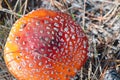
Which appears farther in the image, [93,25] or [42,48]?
[93,25]

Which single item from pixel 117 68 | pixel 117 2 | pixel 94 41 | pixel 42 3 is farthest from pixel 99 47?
pixel 42 3

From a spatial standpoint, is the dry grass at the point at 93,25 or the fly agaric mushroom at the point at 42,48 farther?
the dry grass at the point at 93,25

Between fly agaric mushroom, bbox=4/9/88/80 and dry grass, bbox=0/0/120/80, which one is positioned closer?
fly agaric mushroom, bbox=4/9/88/80

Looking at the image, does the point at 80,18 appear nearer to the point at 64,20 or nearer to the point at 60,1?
the point at 60,1
